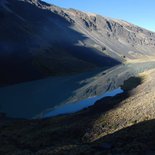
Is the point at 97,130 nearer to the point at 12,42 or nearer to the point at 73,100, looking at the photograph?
the point at 73,100

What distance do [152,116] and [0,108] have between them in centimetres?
4823

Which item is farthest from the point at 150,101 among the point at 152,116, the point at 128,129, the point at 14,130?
the point at 14,130

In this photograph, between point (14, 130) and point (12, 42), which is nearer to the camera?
point (14, 130)

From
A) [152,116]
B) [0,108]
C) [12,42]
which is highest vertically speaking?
[12,42]

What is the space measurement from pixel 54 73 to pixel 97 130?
129 metres

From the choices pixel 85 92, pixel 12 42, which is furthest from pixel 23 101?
pixel 12 42

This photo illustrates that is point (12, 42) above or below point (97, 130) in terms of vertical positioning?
above

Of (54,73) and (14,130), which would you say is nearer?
(14,130)

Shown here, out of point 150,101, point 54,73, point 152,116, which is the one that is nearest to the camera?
point 152,116

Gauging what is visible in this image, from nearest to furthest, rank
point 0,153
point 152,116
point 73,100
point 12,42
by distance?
point 0,153, point 152,116, point 73,100, point 12,42

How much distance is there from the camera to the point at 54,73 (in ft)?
538

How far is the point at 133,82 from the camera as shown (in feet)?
312

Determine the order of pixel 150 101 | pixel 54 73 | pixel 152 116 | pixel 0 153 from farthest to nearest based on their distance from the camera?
pixel 54 73, pixel 150 101, pixel 152 116, pixel 0 153

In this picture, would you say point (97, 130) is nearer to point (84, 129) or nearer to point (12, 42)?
point (84, 129)
